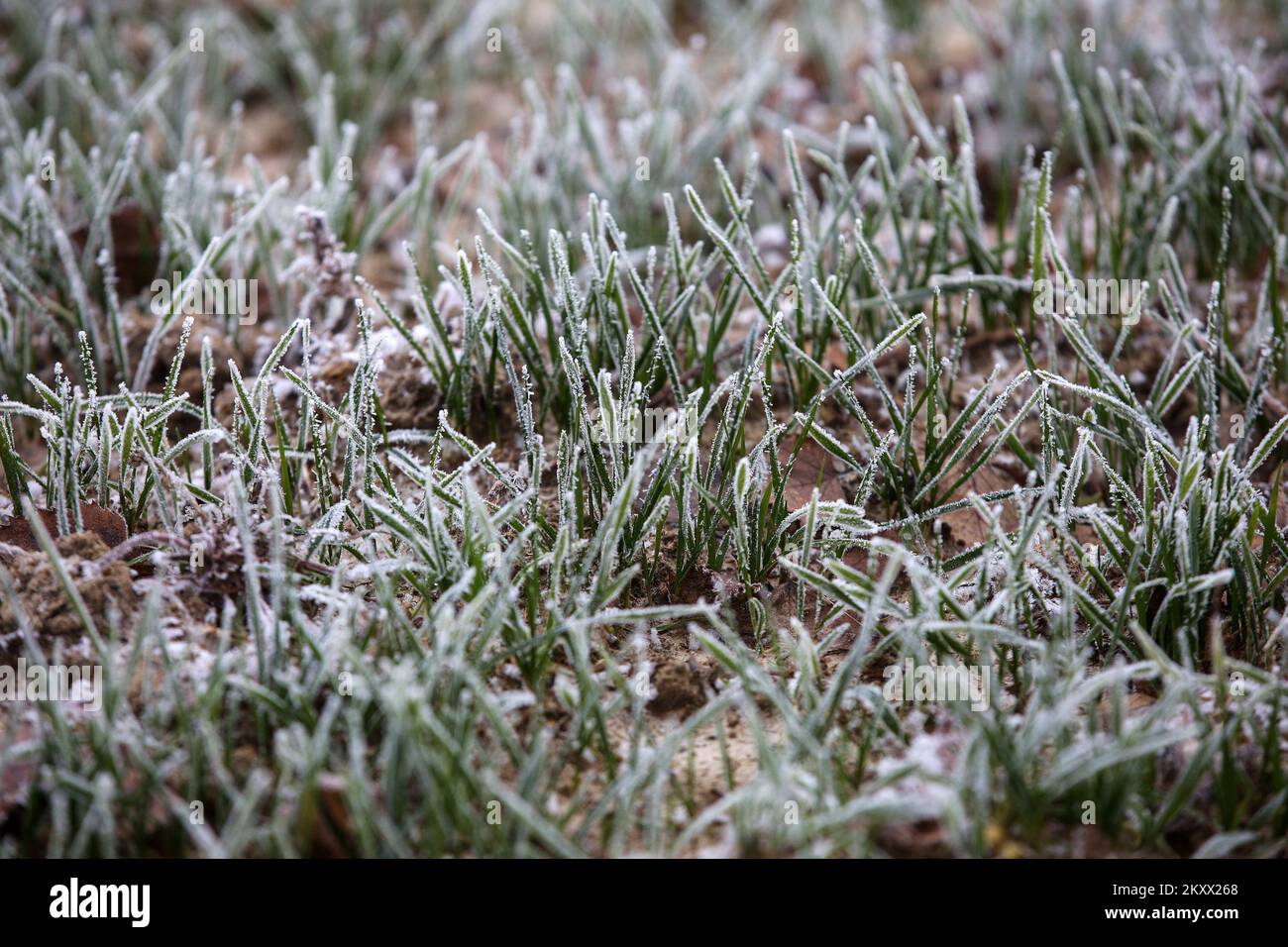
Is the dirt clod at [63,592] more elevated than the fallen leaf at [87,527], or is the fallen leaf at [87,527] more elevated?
the fallen leaf at [87,527]

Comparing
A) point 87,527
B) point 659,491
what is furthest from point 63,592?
point 659,491

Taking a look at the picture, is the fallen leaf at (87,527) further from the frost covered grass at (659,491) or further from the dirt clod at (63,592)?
the dirt clod at (63,592)

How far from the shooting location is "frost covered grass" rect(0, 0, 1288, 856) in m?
1.44

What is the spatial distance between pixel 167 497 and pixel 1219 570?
1.59 metres

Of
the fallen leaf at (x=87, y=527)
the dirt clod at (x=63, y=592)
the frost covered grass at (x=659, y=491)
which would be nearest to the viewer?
the frost covered grass at (x=659, y=491)

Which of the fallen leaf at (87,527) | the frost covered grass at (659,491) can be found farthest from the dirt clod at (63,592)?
the fallen leaf at (87,527)

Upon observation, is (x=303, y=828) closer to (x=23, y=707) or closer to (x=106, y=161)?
(x=23, y=707)

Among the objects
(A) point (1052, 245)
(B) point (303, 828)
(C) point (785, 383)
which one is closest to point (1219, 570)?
(A) point (1052, 245)

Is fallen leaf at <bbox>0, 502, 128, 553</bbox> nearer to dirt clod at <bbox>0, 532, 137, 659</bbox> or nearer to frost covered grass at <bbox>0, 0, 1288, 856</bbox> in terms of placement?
frost covered grass at <bbox>0, 0, 1288, 856</bbox>

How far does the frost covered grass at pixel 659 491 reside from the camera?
144 centimetres

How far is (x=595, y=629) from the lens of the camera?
1.76 m

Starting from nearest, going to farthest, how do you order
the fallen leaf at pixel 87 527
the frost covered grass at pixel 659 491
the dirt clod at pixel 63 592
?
1. the frost covered grass at pixel 659 491
2. the dirt clod at pixel 63 592
3. the fallen leaf at pixel 87 527

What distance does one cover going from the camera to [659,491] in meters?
1.80

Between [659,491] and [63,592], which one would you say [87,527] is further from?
[659,491]
